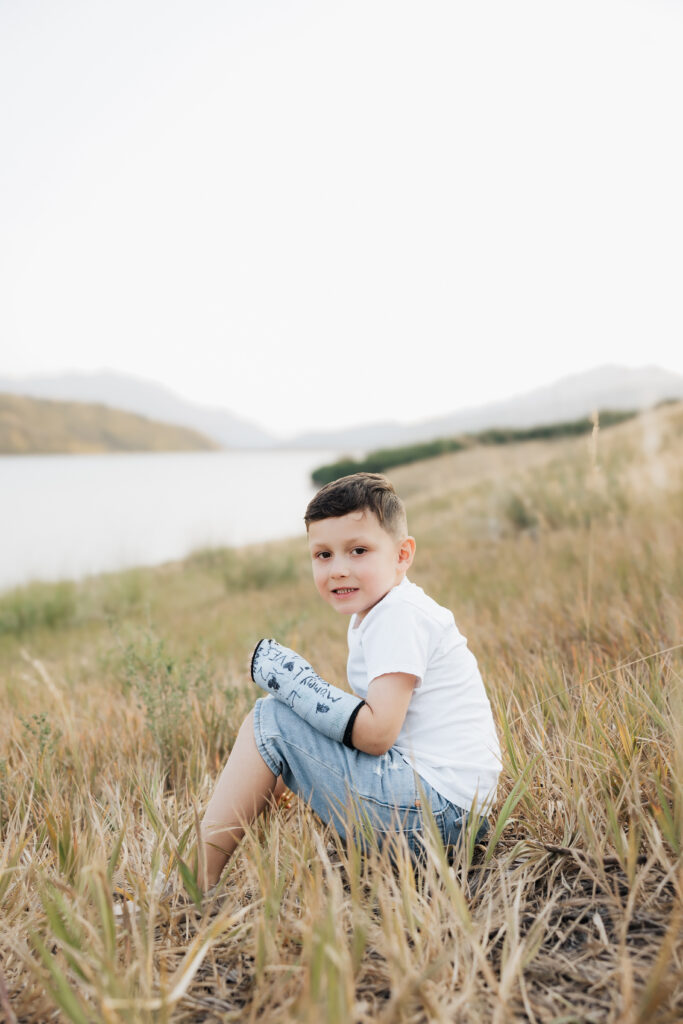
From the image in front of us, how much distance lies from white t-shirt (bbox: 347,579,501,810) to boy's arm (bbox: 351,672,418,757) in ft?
0.11

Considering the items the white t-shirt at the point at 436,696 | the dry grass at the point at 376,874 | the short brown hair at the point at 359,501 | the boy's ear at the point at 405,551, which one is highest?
the short brown hair at the point at 359,501

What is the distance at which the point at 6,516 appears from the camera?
1070 inches

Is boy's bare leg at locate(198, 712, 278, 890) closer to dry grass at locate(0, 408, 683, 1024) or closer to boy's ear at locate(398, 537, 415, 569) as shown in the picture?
dry grass at locate(0, 408, 683, 1024)

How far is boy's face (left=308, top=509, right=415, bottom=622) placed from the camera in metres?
2.07

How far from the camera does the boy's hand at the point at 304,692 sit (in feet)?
6.20

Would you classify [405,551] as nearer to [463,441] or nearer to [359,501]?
[359,501]

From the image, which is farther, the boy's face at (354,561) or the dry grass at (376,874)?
the boy's face at (354,561)

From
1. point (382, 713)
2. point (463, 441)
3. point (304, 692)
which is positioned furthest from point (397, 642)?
point (463, 441)

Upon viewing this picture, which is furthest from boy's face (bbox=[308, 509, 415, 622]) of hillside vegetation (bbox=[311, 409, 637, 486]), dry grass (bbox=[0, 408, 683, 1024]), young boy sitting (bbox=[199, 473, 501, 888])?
hillside vegetation (bbox=[311, 409, 637, 486])

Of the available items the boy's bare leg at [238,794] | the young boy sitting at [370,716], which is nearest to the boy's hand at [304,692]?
the young boy sitting at [370,716]

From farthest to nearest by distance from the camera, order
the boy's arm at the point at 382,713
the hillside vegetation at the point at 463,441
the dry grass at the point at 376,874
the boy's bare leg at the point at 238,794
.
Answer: the hillside vegetation at the point at 463,441, the boy's bare leg at the point at 238,794, the boy's arm at the point at 382,713, the dry grass at the point at 376,874

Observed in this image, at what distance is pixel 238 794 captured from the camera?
2.03 m

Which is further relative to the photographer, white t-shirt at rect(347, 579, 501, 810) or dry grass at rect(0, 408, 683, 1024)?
white t-shirt at rect(347, 579, 501, 810)

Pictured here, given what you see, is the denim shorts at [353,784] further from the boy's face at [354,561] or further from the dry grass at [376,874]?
the boy's face at [354,561]
